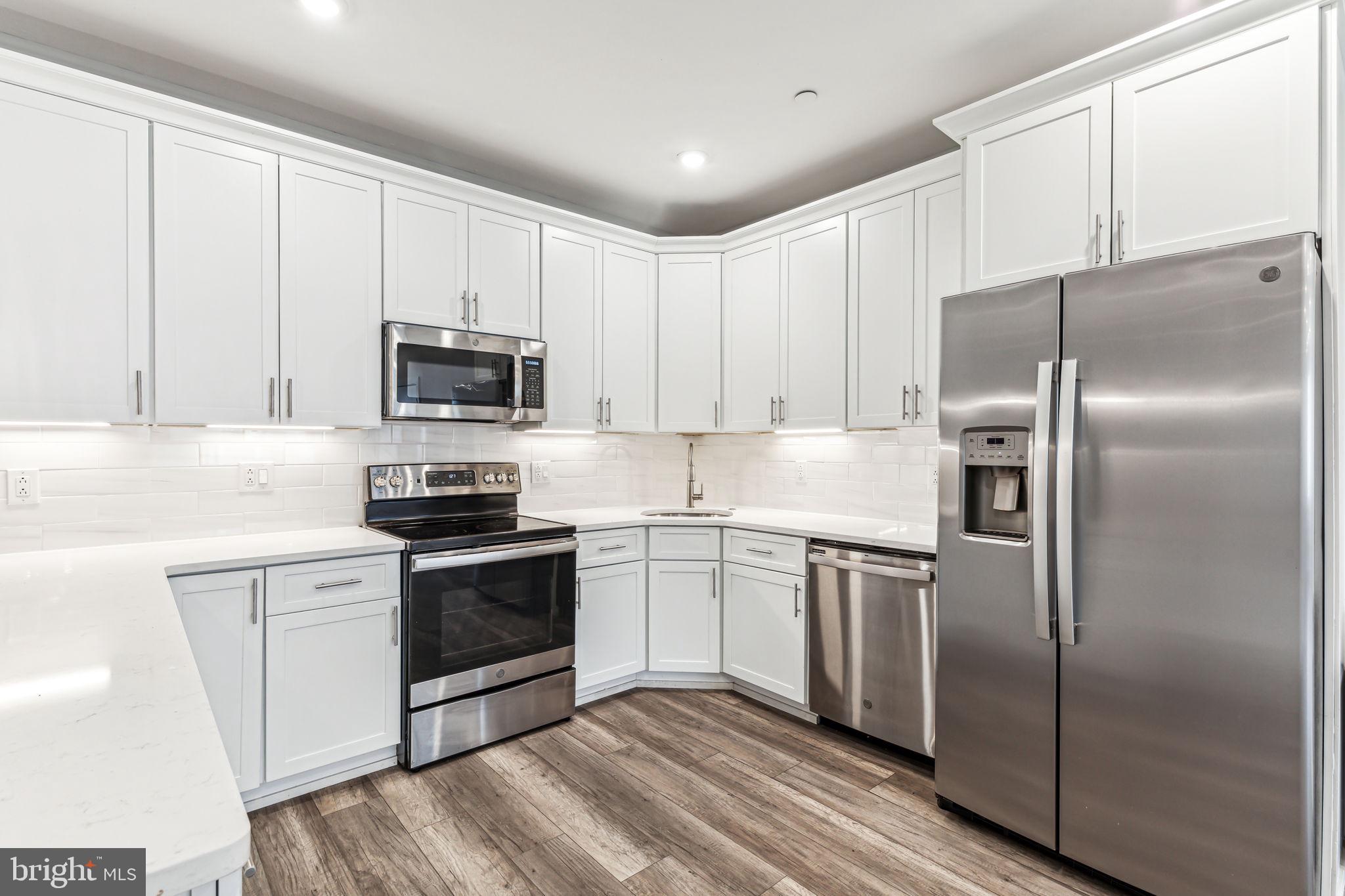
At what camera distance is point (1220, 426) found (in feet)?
5.51

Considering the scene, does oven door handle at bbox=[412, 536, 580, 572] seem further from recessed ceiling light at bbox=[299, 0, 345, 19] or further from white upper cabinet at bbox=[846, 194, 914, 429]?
recessed ceiling light at bbox=[299, 0, 345, 19]

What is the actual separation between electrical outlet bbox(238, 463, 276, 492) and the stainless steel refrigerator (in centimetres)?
268

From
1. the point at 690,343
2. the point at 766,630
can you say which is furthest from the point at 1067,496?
A: the point at 690,343

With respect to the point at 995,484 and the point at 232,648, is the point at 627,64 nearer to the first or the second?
the point at 995,484

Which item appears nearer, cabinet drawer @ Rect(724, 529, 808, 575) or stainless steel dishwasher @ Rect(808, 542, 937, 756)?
stainless steel dishwasher @ Rect(808, 542, 937, 756)

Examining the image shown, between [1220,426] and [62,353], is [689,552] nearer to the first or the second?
[1220,426]

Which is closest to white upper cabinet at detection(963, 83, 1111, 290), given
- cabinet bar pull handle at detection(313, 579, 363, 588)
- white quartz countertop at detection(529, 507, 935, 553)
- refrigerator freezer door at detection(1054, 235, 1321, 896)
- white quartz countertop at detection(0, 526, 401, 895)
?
refrigerator freezer door at detection(1054, 235, 1321, 896)

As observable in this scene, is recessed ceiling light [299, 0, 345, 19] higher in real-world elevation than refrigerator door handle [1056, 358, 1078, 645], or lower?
higher

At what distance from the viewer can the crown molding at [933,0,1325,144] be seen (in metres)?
1.69

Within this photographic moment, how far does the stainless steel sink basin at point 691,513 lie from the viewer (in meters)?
3.64

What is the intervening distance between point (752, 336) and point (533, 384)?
1.22 metres

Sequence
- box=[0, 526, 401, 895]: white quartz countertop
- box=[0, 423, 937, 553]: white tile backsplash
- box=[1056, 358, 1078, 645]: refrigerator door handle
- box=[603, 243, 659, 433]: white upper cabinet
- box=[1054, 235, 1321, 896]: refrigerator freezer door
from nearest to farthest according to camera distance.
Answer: box=[0, 526, 401, 895]: white quartz countertop < box=[1054, 235, 1321, 896]: refrigerator freezer door < box=[1056, 358, 1078, 645]: refrigerator door handle < box=[0, 423, 937, 553]: white tile backsplash < box=[603, 243, 659, 433]: white upper cabinet

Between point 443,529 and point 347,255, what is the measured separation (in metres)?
1.22

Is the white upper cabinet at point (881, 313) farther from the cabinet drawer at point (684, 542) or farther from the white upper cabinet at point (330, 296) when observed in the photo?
the white upper cabinet at point (330, 296)
